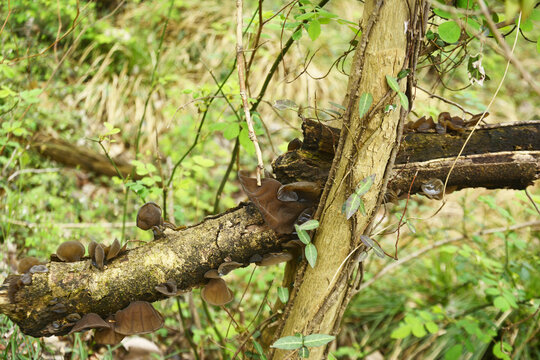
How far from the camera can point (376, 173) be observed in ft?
4.48

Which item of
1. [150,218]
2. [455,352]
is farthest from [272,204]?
[455,352]

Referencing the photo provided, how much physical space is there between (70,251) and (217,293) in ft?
1.77

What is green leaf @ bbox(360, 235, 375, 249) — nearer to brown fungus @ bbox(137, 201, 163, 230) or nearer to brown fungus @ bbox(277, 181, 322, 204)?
brown fungus @ bbox(277, 181, 322, 204)

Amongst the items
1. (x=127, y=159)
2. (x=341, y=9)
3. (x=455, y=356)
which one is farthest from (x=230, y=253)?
(x=341, y=9)

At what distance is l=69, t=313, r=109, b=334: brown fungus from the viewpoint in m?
1.35

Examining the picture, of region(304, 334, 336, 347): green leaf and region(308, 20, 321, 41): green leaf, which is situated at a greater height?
region(308, 20, 321, 41): green leaf

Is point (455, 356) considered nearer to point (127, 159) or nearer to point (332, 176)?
point (332, 176)

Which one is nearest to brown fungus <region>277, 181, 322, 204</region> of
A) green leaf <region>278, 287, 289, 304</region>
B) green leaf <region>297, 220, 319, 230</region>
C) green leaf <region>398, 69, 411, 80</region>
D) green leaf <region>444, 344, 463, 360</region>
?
Answer: green leaf <region>297, 220, 319, 230</region>

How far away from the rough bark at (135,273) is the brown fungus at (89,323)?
0.03m

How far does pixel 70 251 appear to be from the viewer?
1.46 meters

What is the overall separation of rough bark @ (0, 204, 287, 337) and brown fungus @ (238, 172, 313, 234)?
5 cm

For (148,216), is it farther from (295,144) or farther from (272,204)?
(295,144)

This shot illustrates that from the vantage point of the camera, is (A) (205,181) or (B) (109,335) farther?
(A) (205,181)

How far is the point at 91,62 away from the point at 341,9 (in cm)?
374
